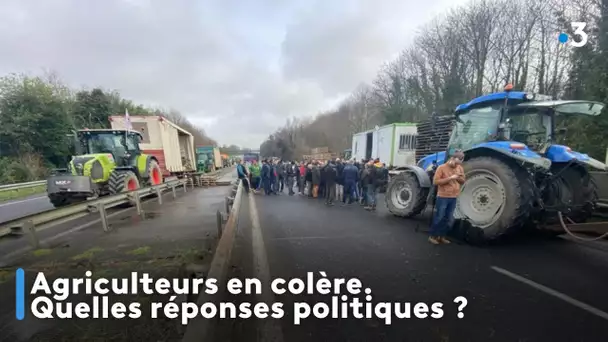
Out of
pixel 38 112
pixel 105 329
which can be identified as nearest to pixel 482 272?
pixel 105 329

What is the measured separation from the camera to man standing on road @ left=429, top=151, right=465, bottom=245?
555cm

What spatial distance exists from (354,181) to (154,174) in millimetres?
8326

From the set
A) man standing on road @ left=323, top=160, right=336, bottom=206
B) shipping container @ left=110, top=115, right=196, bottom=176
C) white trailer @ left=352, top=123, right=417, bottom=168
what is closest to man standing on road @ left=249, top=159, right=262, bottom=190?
shipping container @ left=110, top=115, right=196, bottom=176

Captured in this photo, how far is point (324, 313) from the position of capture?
3240 millimetres

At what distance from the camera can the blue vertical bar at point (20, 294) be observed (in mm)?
3307

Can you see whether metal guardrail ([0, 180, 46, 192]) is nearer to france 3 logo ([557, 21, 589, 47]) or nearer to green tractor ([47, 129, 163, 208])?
green tractor ([47, 129, 163, 208])

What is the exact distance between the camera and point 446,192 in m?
5.65

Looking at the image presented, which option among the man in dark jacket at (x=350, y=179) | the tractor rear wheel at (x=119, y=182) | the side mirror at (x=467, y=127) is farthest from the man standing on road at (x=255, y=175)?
the side mirror at (x=467, y=127)

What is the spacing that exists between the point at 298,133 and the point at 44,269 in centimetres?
7509

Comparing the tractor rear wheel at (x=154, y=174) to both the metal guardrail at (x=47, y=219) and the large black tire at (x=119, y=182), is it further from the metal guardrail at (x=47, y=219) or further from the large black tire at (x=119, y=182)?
the metal guardrail at (x=47, y=219)

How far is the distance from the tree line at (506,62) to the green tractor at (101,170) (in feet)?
46.1

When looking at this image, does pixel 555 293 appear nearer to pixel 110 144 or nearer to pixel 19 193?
pixel 110 144

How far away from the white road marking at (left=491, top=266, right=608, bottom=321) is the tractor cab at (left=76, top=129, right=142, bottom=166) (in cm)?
1202

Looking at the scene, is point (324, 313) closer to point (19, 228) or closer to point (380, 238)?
point (380, 238)
